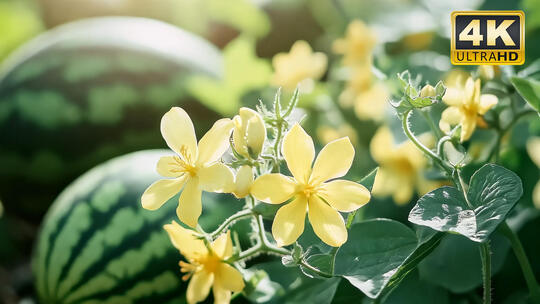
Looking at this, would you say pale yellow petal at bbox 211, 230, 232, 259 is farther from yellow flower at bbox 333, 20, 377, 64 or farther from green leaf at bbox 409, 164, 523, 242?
yellow flower at bbox 333, 20, 377, 64

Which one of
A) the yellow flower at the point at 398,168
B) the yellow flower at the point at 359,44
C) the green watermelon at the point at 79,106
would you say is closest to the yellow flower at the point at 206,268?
the yellow flower at the point at 398,168

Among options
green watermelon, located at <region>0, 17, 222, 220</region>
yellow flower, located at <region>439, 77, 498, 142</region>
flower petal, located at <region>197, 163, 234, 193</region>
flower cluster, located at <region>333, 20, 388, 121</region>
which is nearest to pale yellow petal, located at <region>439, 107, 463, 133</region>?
yellow flower, located at <region>439, 77, 498, 142</region>

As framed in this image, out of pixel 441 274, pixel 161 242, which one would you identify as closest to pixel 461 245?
pixel 441 274

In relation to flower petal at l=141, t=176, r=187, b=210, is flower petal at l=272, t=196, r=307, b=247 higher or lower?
lower

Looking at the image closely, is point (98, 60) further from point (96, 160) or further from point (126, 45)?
point (96, 160)

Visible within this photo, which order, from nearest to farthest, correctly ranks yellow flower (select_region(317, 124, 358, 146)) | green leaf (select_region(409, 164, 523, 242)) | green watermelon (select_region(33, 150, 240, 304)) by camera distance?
green leaf (select_region(409, 164, 523, 242))
green watermelon (select_region(33, 150, 240, 304))
yellow flower (select_region(317, 124, 358, 146))

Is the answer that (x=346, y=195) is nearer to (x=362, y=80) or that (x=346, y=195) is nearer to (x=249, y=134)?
(x=249, y=134)
